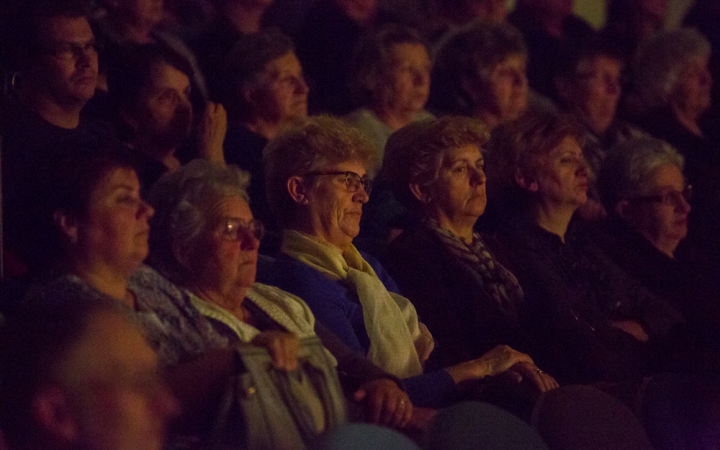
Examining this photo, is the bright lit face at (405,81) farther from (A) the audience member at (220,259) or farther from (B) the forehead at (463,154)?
(A) the audience member at (220,259)

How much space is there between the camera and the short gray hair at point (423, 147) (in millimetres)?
3428

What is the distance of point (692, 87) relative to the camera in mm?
4988

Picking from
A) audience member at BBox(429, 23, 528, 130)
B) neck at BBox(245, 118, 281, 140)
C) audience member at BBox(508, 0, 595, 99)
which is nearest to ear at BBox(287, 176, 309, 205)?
neck at BBox(245, 118, 281, 140)

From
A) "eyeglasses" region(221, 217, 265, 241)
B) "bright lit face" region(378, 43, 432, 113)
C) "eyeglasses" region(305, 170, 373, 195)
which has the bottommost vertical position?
"bright lit face" region(378, 43, 432, 113)

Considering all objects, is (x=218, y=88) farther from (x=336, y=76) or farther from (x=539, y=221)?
A: (x=539, y=221)

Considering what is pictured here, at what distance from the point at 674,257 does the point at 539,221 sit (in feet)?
2.01

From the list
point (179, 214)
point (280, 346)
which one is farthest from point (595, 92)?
point (280, 346)

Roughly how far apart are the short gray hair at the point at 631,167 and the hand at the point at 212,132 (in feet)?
4.42

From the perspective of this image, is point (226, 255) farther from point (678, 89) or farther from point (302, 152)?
point (678, 89)

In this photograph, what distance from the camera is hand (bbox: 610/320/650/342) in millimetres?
3666

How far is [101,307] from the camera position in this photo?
207 cm

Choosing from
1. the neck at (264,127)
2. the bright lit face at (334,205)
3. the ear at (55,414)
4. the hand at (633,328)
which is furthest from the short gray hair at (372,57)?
the ear at (55,414)

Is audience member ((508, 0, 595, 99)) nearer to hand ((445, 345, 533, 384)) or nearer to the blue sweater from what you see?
hand ((445, 345, 533, 384))

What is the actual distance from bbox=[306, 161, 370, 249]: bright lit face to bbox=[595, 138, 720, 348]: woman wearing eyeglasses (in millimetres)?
1086
